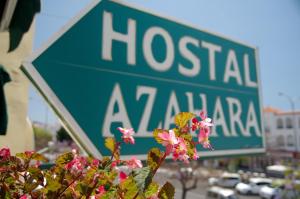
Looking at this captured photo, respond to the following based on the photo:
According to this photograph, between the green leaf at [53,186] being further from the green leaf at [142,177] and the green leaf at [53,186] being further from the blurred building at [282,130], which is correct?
the blurred building at [282,130]

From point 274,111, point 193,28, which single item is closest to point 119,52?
point 193,28

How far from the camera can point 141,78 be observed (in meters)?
2.16

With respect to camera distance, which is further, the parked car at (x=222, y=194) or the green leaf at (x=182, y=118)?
the parked car at (x=222, y=194)

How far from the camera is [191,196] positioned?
24234 millimetres

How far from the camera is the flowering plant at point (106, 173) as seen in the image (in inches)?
31.0

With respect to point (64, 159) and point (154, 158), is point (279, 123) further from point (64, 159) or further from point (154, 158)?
point (154, 158)

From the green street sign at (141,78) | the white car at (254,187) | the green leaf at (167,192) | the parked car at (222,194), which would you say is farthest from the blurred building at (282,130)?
the green leaf at (167,192)

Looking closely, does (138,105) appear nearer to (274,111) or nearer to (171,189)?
(171,189)

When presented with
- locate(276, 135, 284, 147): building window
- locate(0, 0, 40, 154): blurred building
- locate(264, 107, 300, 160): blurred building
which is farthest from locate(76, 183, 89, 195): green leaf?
locate(276, 135, 284, 147): building window

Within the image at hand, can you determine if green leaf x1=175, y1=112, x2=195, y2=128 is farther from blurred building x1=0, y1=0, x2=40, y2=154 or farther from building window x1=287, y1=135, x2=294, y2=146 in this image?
building window x1=287, y1=135, x2=294, y2=146

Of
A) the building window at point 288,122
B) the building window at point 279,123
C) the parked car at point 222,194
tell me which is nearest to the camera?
the parked car at point 222,194

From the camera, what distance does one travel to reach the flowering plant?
2.58 feet

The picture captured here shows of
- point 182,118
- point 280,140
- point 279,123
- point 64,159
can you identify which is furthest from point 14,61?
point 279,123

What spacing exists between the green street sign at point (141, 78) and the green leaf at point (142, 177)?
1.00 m
